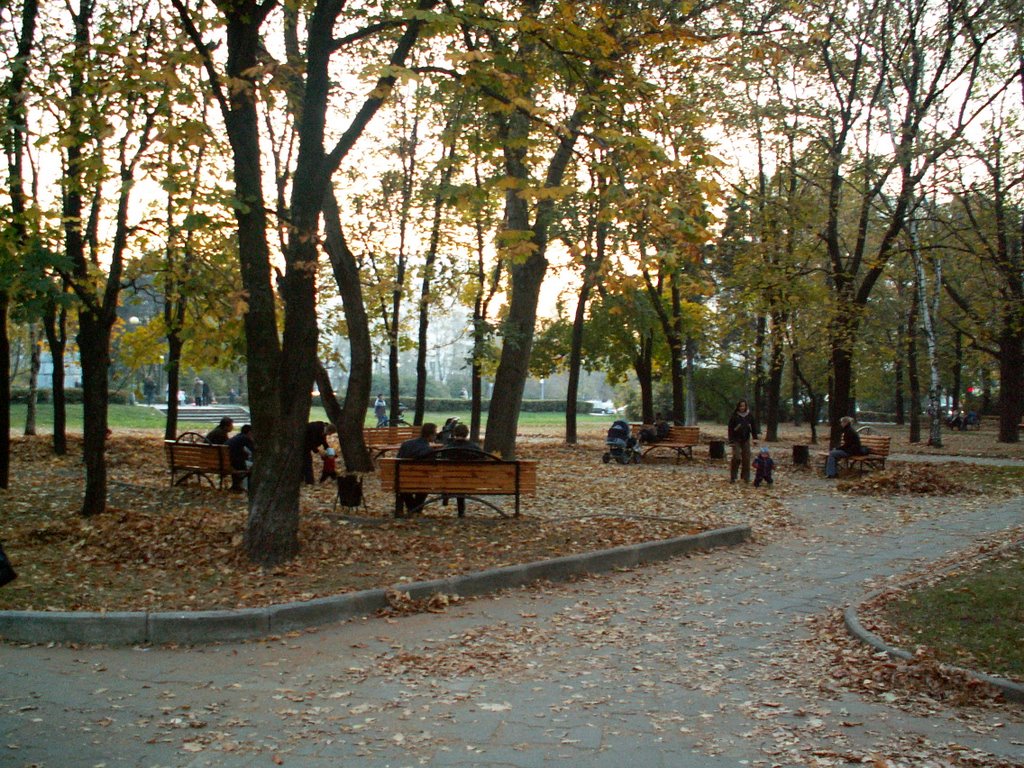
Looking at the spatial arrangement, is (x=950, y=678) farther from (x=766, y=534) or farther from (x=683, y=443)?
(x=683, y=443)

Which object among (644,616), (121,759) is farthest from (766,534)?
(121,759)

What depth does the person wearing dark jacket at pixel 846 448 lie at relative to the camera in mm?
19922

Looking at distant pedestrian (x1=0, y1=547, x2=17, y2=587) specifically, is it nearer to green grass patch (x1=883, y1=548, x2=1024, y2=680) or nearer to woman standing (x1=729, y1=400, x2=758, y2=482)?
green grass patch (x1=883, y1=548, x2=1024, y2=680)

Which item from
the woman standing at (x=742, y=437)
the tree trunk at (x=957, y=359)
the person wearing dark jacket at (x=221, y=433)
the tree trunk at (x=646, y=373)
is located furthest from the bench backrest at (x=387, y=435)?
the tree trunk at (x=957, y=359)

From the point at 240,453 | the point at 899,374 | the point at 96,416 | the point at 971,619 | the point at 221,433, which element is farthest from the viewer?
the point at 899,374

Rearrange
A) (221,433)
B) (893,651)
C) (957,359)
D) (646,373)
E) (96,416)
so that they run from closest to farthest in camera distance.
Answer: (893,651) → (96,416) → (221,433) → (646,373) → (957,359)

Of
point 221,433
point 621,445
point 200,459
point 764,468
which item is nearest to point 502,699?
point 200,459

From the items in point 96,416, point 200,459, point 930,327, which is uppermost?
point 930,327

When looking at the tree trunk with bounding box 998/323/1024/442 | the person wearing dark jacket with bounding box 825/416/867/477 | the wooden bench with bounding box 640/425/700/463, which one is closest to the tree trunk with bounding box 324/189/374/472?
the wooden bench with bounding box 640/425/700/463

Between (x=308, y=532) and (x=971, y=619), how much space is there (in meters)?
6.14

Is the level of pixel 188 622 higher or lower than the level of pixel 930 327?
lower

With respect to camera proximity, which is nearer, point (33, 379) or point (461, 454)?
point (461, 454)

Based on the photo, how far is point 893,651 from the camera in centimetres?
658

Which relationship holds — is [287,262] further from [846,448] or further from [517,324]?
[846,448]
